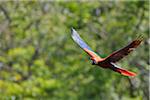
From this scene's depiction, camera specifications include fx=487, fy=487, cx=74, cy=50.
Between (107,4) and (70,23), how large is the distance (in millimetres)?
946

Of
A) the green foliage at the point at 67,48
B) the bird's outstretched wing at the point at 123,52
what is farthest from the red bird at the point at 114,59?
the green foliage at the point at 67,48

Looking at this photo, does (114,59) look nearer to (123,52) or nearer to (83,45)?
(123,52)

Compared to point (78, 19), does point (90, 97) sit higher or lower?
lower

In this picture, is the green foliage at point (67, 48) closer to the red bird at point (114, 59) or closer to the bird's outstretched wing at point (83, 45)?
the bird's outstretched wing at point (83, 45)

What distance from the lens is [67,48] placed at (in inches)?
440

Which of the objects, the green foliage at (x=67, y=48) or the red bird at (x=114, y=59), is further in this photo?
the green foliage at (x=67, y=48)

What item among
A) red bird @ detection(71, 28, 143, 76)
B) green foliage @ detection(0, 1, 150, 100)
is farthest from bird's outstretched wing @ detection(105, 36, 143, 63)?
green foliage @ detection(0, 1, 150, 100)

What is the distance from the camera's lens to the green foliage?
9.34m

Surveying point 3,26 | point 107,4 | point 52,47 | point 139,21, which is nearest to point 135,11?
point 139,21

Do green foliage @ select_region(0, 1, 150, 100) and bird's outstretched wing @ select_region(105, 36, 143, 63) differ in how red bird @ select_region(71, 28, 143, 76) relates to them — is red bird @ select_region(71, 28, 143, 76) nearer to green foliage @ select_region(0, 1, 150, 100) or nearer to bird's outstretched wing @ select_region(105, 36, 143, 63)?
bird's outstretched wing @ select_region(105, 36, 143, 63)

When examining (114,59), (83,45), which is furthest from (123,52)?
(83,45)

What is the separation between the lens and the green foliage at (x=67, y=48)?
934cm

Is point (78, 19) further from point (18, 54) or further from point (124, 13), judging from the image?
point (18, 54)

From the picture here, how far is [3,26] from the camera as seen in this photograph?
12484 mm
